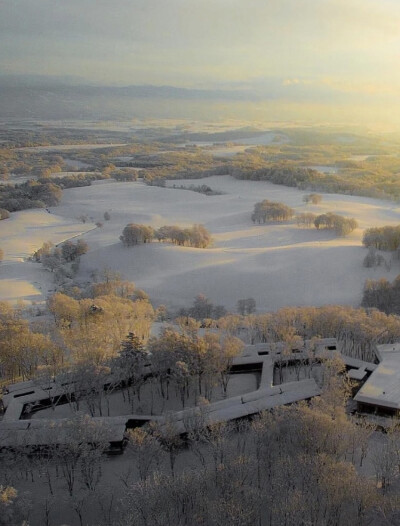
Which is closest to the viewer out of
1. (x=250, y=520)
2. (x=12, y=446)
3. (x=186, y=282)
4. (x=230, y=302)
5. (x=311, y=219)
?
(x=250, y=520)

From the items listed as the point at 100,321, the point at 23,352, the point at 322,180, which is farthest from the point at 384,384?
the point at 322,180

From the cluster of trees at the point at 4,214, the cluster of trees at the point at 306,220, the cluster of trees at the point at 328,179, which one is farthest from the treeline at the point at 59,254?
the cluster of trees at the point at 328,179

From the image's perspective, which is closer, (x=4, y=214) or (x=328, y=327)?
(x=328, y=327)

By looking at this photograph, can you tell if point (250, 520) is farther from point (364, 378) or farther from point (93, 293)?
point (93, 293)

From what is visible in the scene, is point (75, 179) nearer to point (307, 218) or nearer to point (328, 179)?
point (328, 179)

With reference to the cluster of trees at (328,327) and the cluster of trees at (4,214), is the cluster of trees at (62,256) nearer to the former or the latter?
the cluster of trees at (4,214)

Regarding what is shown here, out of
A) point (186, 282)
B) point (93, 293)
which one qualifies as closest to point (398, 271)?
point (186, 282)

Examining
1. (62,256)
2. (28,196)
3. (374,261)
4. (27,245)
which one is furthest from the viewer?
(28,196)
